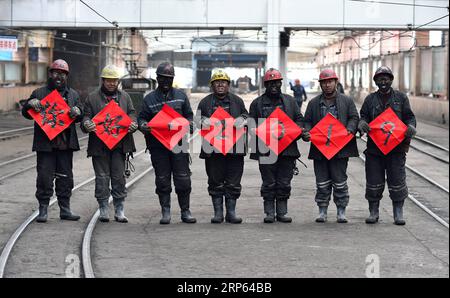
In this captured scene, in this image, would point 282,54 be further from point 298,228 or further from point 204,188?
point 298,228

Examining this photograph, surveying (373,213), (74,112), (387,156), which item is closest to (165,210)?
A: (74,112)

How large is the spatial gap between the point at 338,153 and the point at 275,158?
0.75 metres

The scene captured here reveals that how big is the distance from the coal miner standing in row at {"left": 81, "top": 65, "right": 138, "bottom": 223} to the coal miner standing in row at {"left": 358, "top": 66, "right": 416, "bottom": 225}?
2.81 metres

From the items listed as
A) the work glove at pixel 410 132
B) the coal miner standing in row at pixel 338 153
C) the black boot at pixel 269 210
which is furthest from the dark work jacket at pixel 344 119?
the black boot at pixel 269 210

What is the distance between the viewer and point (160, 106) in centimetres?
1184

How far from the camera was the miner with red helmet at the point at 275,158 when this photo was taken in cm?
1188

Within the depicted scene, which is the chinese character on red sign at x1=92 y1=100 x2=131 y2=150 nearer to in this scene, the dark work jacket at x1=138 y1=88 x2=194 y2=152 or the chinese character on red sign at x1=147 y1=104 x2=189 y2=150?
the dark work jacket at x1=138 y1=88 x2=194 y2=152

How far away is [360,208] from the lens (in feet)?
44.8

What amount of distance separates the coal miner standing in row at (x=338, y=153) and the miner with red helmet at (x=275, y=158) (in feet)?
0.73

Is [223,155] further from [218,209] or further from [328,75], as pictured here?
[328,75]

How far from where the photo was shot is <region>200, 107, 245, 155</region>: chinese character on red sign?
1180cm

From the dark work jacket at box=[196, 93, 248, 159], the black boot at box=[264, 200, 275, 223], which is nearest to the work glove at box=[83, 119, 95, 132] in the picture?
the dark work jacket at box=[196, 93, 248, 159]

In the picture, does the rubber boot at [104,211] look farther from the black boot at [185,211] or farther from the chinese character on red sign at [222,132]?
the chinese character on red sign at [222,132]
